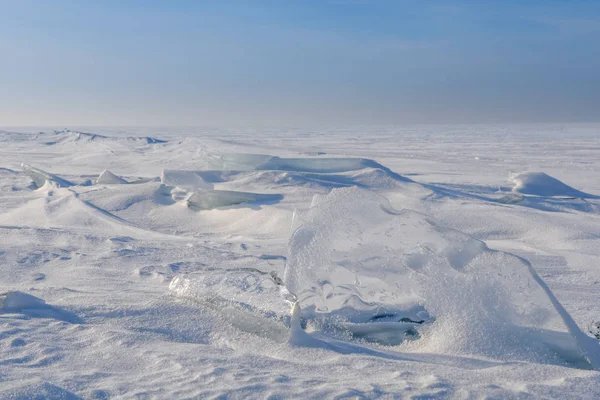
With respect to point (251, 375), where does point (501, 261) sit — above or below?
above

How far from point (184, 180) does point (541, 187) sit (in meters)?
5.43

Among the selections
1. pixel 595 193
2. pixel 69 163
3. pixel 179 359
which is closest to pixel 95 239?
pixel 179 359

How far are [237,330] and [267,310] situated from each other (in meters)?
0.21

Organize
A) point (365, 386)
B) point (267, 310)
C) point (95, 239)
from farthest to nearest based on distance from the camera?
point (95, 239), point (267, 310), point (365, 386)

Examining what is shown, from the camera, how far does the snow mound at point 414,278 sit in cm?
233

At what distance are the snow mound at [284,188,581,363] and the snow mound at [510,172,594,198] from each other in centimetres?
626

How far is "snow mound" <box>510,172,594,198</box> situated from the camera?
837 centimetres

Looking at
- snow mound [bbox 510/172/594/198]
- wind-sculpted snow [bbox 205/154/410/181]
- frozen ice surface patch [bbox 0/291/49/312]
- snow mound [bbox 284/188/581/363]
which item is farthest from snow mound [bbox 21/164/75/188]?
snow mound [bbox 510/172/594/198]

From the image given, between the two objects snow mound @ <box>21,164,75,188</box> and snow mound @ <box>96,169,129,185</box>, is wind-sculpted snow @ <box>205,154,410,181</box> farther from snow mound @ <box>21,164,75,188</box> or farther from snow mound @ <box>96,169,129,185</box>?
snow mound @ <box>21,164,75,188</box>

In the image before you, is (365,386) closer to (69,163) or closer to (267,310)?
(267,310)

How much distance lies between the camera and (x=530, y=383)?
1.86 meters

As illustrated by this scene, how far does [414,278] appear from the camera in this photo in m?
2.57

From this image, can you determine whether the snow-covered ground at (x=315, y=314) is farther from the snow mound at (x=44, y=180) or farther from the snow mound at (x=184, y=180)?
the snow mound at (x=44, y=180)

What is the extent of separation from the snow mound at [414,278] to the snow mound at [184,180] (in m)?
4.78
